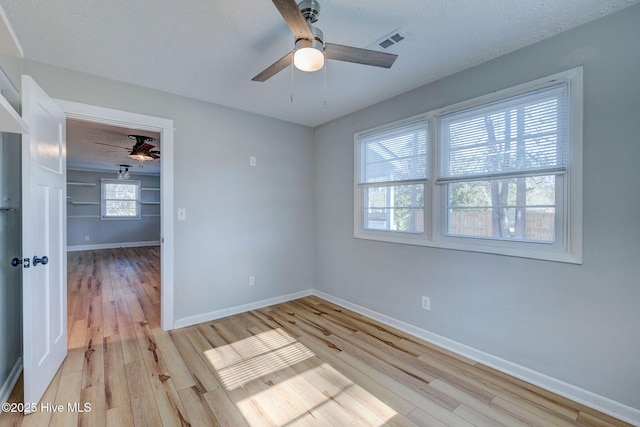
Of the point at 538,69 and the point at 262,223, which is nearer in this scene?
the point at 538,69

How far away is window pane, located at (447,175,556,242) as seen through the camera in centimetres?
196

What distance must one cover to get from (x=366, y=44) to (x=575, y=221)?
6.24 ft

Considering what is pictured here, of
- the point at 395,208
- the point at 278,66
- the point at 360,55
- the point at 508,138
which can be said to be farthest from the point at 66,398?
the point at 508,138

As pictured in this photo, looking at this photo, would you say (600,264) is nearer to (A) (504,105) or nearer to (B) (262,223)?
(A) (504,105)

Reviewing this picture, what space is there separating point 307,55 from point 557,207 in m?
1.95

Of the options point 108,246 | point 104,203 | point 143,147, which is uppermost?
A: point 143,147

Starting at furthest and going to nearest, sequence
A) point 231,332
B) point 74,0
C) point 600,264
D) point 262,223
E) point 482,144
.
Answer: point 262,223
point 231,332
point 482,144
point 600,264
point 74,0

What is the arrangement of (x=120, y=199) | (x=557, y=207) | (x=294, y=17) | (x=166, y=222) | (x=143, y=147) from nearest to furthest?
1. (x=294, y=17)
2. (x=557, y=207)
3. (x=166, y=222)
4. (x=143, y=147)
5. (x=120, y=199)

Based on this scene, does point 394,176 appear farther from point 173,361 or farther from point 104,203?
point 104,203

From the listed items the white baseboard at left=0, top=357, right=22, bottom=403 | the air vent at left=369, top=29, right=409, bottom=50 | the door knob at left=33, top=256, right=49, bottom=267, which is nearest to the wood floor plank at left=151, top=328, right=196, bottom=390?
the white baseboard at left=0, top=357, right=22, bottom=403

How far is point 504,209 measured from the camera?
7.06ft

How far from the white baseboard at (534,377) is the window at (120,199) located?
9052mm

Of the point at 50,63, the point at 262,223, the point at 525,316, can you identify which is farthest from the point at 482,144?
the point at 50,63

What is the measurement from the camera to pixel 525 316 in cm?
203
